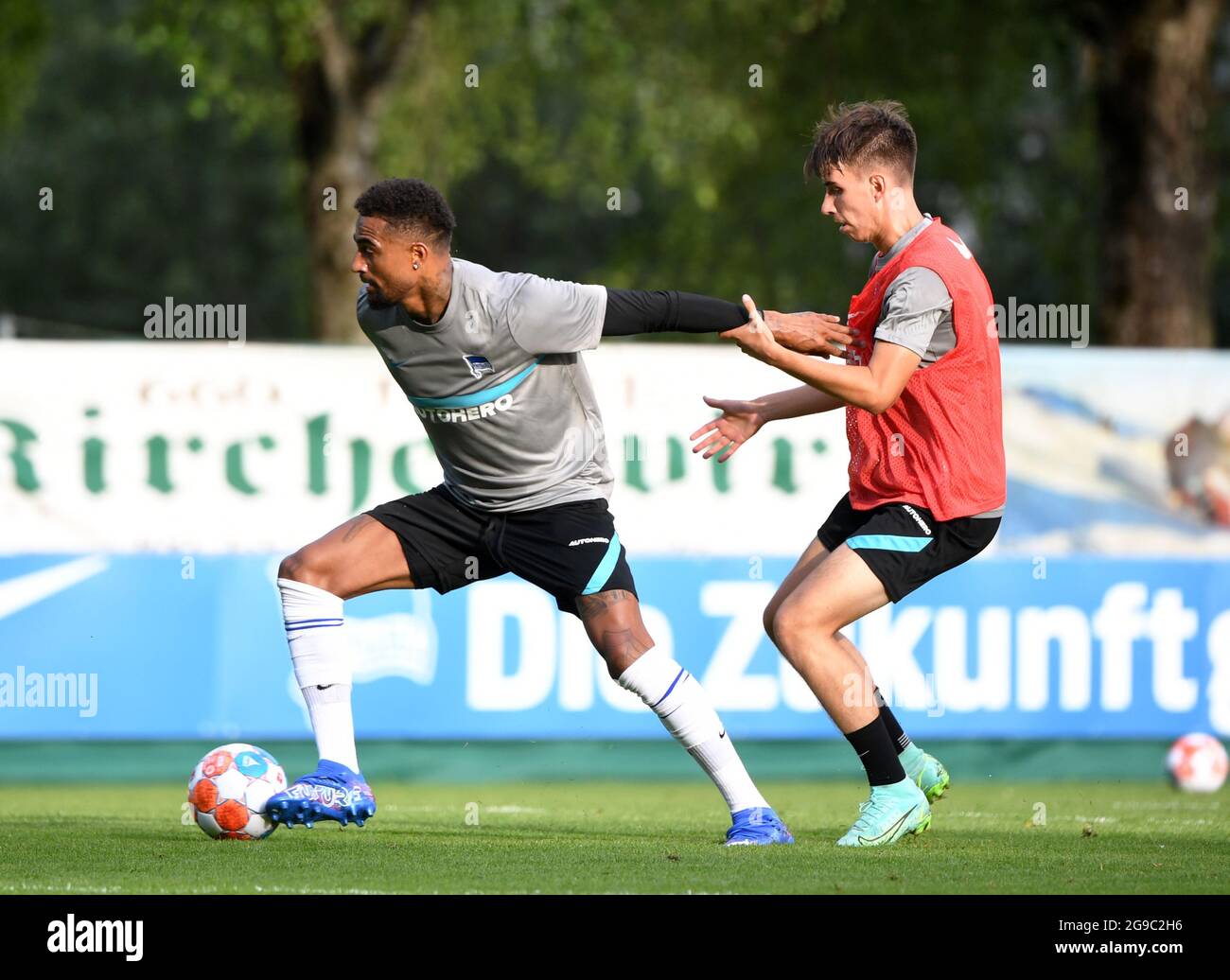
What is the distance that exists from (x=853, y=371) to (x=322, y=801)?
2352 millimetres

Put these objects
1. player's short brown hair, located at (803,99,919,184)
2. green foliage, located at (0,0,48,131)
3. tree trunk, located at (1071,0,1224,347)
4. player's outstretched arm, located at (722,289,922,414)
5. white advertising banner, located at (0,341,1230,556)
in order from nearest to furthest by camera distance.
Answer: player's outstretched arm, located at (722,289,922,414) → player's short brown hair, located at (803,99,919,184) → white advertising banner, located at (0,341,1230,556) → tree trunk, located at (1071,0,1224,347) → green foliage, located at (0,0,48,131)

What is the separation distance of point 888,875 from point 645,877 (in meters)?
0.77

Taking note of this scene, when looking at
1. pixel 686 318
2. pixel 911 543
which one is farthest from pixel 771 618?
pixel 686 318

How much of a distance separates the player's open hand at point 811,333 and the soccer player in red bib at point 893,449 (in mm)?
11

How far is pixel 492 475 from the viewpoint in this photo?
6934 millimetres

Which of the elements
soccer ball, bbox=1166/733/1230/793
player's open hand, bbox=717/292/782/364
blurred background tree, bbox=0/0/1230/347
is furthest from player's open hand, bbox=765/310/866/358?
soccer ball, bbox=1166/733/1230/793

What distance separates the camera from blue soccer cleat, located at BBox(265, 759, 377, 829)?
6.24 m

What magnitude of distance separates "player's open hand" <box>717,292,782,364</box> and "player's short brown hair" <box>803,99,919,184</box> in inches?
22.7

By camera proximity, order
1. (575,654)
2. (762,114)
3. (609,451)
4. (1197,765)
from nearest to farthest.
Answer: (1197,765), (575,654), (609,451), (762,114)

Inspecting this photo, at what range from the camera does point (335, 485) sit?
1172 centimetres

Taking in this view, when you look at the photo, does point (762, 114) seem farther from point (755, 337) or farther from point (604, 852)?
point (604, 852)

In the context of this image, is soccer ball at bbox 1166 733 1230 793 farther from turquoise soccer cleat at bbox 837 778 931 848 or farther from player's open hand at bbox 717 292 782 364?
player's open hand at bbox 717 292 782 364

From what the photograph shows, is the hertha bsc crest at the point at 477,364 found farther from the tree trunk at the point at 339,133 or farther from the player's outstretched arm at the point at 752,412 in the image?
the tree trunk at the point at 339,133
